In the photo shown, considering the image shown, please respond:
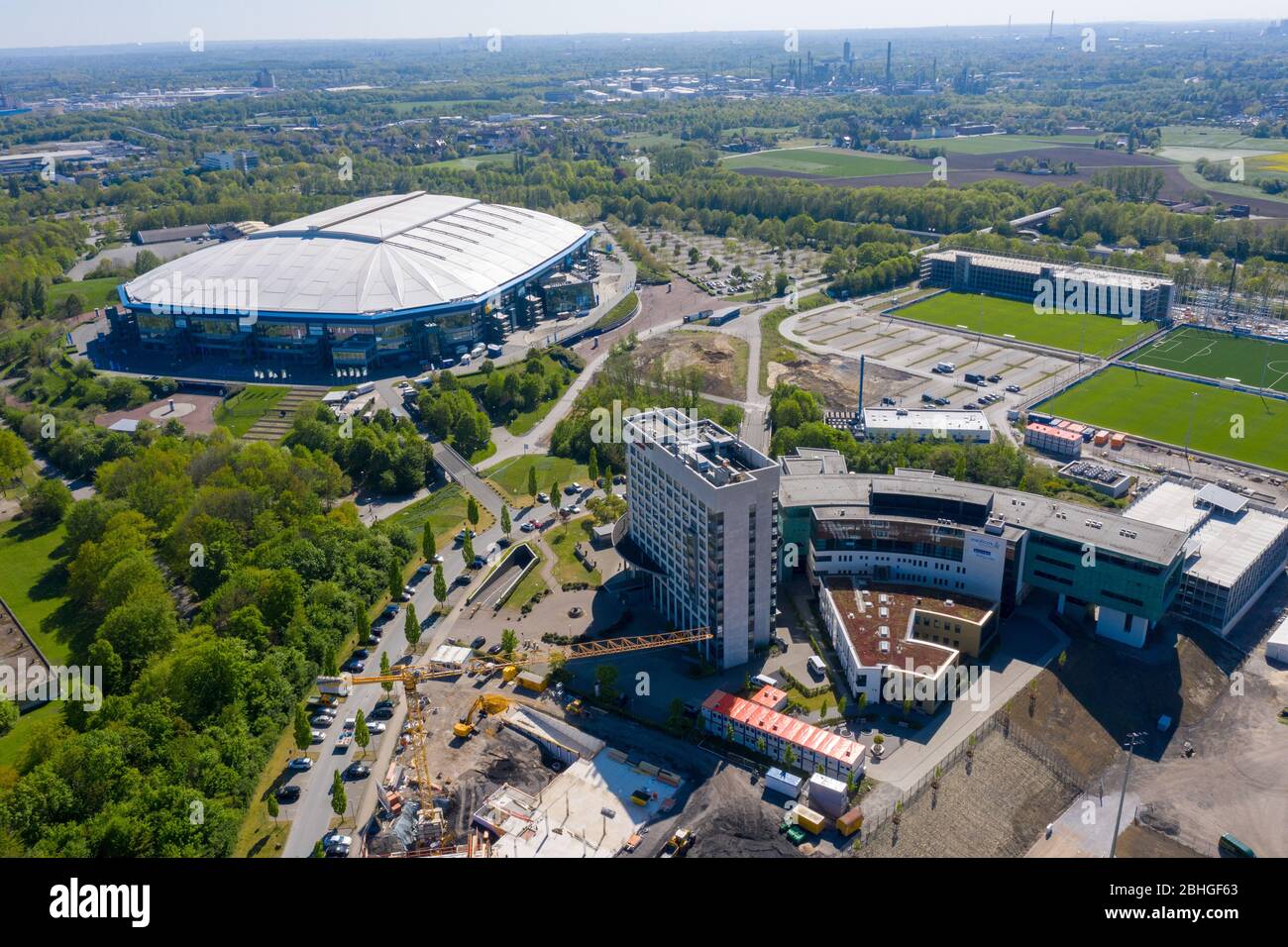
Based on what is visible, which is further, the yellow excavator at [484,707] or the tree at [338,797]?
the yellow excavator at [484,707]

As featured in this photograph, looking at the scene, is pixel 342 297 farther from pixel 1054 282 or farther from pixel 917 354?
pixel 1054 282

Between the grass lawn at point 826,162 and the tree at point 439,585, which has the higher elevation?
the grass lawn at point 826,162

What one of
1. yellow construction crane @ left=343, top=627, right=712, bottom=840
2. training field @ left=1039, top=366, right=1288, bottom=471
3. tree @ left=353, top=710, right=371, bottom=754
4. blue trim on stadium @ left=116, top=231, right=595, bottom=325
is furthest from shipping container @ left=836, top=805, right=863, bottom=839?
blue trim on stadium @ left=116, top=231, right=595, bottom=325

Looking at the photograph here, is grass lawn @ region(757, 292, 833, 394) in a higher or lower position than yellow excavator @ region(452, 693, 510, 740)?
higher

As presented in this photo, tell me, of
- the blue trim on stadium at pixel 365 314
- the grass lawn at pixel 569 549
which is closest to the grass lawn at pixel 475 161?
Result: the blue trim on stadium at pixel 365 314

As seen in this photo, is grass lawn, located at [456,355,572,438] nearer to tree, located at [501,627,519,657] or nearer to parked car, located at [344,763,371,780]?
tree, located at [501,627,519,657]

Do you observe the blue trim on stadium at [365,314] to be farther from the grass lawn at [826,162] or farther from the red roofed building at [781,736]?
the grass lawn at [826,162]

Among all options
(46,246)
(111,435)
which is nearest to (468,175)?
(46,246)
